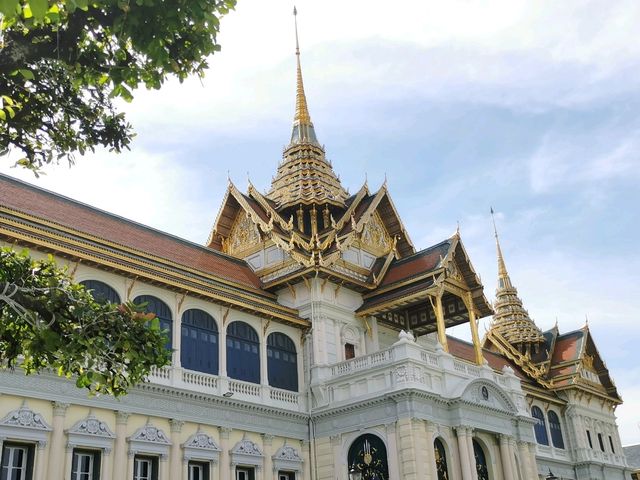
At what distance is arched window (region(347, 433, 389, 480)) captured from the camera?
2248cm

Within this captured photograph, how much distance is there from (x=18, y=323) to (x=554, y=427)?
3449 cm

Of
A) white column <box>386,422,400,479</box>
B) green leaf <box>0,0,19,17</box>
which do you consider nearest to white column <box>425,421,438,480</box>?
white column <box>386,422,400,479</box>

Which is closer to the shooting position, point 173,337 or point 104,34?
point 104,34

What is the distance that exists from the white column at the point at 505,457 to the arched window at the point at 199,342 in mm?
10286

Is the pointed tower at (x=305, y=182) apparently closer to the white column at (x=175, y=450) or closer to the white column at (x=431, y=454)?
the white column at (x=431, y=454)

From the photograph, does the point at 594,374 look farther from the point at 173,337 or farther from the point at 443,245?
the point at 173,337

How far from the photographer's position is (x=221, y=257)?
92.4ft

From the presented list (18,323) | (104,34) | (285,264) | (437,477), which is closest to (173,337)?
(285,264)

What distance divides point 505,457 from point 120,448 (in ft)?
43.2

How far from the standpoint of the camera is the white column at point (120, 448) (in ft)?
61.3

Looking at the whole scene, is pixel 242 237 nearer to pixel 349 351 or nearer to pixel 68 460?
pixel 349 351

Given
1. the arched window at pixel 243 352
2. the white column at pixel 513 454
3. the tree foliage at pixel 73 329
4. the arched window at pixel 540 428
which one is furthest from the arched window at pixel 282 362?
the arched window at pixel 540 428

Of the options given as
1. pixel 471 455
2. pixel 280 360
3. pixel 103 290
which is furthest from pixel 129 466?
pixel 471 455

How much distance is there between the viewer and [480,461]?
24969 mm
